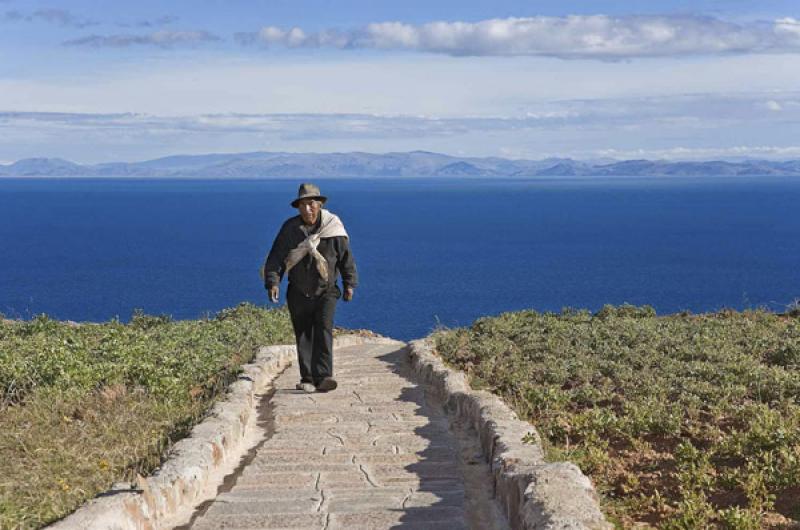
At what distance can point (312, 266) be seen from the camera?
34.5 ft

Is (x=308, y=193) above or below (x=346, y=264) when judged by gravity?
above

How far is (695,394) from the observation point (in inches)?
365

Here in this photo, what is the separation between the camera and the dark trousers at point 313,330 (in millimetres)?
10633

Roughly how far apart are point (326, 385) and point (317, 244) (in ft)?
5.48

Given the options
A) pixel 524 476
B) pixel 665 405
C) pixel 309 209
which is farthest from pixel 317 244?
pixel 524 476

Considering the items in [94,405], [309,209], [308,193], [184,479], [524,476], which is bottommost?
[94,405]

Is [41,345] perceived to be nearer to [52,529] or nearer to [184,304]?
[52,529]

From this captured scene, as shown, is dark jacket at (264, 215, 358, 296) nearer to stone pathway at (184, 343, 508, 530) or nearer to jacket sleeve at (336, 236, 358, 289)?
jacket sleeve at (336, 236, 358, 289)

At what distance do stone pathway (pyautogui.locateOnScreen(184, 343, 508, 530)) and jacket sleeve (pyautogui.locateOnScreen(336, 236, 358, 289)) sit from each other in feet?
4.36

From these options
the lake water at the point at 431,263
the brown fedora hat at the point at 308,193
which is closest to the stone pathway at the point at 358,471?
the brown fedora hat at the point at 308,193

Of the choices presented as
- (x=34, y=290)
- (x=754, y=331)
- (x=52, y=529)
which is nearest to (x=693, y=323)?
(x=754, y=331)

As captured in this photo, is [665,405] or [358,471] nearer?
[358,471]

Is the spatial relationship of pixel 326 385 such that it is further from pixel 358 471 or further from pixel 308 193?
pixel 358 471

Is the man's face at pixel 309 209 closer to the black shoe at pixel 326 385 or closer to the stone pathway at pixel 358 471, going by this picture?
the black shoe at pixel 326 385
